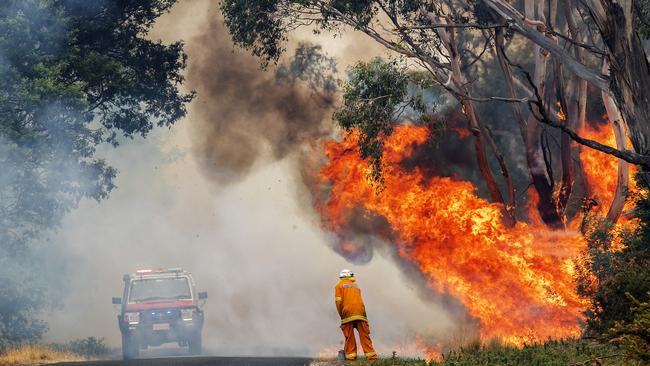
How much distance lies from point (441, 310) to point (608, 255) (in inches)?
447

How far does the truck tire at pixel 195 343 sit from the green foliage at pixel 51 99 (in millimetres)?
4940

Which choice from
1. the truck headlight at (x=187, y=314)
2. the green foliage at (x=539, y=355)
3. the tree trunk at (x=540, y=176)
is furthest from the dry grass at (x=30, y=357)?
the tree trunk at (x=540, y=176)

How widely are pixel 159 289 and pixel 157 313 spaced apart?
0.98 metres

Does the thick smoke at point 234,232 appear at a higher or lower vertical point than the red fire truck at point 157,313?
higher

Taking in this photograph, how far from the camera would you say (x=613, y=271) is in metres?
18.6

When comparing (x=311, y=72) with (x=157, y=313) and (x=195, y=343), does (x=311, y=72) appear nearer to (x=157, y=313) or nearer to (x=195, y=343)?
(x=195, y=343)

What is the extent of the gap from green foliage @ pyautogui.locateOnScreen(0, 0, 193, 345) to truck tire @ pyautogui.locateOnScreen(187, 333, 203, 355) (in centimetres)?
494

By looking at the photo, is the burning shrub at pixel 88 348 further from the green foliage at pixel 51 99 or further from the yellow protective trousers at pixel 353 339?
the yellow protective trousers at pixel 353 339

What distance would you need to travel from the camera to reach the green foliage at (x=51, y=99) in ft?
79.9

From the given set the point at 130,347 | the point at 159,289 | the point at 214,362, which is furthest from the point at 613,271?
the point at 130,347

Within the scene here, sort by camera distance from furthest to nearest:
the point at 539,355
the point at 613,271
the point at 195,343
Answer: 1. the point at 195,343
2. the point at 613,271
3. the point at 539,355

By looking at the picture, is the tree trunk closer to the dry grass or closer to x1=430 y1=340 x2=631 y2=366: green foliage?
x1=430 y1=340 x2=631 y2=366: green foliage

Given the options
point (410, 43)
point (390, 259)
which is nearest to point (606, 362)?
point (410, 43)

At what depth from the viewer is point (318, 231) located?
121 feet
